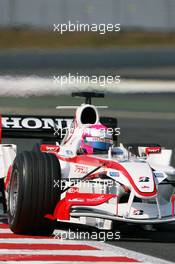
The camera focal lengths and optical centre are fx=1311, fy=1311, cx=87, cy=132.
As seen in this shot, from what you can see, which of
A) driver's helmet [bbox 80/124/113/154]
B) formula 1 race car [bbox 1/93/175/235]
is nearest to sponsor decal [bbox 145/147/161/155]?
driver's helmet [bbox 80/124/113/154]

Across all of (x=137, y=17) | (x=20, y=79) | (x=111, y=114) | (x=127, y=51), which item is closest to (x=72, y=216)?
(x=20, y=79)

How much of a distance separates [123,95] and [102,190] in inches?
946

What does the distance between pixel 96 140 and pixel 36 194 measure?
5.08ft

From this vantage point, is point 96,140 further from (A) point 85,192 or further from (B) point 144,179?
(B) point 144,179

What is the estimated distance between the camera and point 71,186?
1300 cm

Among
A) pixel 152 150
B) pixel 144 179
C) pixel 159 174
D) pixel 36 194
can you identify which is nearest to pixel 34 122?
pixel 152 150

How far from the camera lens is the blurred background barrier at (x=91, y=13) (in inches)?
1468

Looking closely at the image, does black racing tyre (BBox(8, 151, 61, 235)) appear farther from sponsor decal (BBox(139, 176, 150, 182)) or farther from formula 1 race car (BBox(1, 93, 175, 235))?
sponsor decal (BBox(139, 176, 150, 182))

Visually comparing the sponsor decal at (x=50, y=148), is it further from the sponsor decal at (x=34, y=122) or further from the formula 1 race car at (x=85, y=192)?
the sponsor decal at (x=34, y=122)

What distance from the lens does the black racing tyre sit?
41.7 ft

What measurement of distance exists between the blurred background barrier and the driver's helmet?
20539mm

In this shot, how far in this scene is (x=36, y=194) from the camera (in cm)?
1270

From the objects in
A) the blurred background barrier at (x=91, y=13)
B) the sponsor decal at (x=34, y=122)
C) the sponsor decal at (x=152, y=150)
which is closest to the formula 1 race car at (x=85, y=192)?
the sponsor decal at (x=152, y=150)

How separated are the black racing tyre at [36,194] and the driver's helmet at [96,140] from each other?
3.76ft
